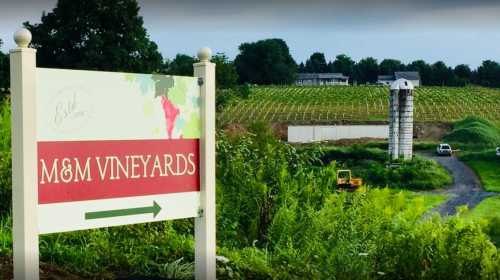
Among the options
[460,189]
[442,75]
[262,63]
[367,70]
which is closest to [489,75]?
[442,75]

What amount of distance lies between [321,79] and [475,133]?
6096cm

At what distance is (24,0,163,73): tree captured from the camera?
1334 inches

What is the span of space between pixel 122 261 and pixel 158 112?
5.21ft

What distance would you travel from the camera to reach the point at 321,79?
105 m

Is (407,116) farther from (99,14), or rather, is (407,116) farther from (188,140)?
(188,140)

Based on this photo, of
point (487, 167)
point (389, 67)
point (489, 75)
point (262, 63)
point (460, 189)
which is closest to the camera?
point (460, 189)

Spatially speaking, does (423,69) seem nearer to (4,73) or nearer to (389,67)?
(389,67)

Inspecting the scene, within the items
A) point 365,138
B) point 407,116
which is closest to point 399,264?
point 407,116

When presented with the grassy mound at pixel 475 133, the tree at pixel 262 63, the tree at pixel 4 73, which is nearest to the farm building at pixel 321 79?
the tree at pixel 262 63

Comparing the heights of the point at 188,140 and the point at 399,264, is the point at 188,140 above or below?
above

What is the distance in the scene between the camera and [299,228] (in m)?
5.62

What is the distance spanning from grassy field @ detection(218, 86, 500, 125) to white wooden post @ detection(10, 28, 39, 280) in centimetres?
4391

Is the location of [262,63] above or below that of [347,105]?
above

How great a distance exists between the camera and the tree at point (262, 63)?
269ft
